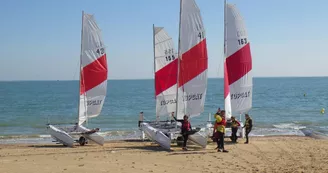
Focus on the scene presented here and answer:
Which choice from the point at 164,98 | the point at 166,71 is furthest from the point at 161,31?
the point at 164,98

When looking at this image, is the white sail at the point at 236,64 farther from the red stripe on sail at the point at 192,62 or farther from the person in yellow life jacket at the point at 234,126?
the red stripe on sail at the point at 192,62

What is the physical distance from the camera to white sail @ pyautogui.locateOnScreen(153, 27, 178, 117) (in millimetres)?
15734

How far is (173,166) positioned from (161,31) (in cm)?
685

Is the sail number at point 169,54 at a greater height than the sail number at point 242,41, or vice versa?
the sail number at point 242,41

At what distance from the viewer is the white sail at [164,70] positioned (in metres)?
15.7

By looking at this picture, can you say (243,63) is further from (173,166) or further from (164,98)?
(173,166)

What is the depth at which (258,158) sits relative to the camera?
38.8 feet

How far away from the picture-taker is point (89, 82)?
50.4 ft

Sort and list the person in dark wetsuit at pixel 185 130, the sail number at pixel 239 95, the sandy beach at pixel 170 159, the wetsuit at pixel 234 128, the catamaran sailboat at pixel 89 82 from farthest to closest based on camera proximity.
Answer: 1. the sail number at pixel 239 95
2. the catamaran sailboat at pixel 89 82
3. the wetsuit at pixel 234 128
4. the person in dark wetsuit at pixel 185 130
5. the sandy beach at pixel 170 159

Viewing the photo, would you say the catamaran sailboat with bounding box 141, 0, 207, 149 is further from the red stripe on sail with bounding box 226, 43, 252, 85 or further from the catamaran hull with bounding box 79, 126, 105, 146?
the catamaran hull with bounding box 79, 126, 105, 146

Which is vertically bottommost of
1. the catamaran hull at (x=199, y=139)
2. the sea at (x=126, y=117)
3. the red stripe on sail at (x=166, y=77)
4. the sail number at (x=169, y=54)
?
the sea at (x=126, y=117)

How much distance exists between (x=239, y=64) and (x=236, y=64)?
0.43ft

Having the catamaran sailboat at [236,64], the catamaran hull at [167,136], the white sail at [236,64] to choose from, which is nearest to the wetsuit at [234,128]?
the catamaran sailboat at [236,64]

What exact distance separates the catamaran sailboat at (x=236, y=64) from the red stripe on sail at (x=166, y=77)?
2.13 metres
